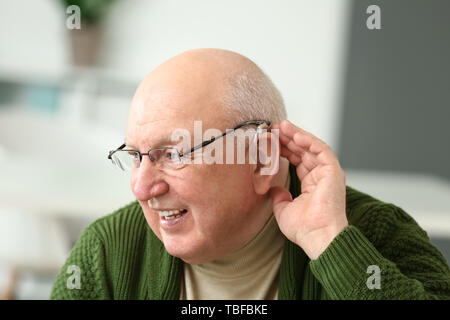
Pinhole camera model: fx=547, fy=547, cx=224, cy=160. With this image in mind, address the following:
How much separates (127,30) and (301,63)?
158cm

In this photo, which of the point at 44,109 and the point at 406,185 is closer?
the point at 406,185

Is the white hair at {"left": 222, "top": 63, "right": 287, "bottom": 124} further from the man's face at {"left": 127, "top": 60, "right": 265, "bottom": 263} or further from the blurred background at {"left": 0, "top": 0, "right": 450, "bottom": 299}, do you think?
the blurred background at {"left": 0, "top": 0, "right": 450, "bottom": 299}

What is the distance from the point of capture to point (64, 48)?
16.3 ft

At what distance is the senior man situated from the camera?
109cm

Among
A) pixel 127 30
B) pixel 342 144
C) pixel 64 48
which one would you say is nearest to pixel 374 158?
pixel 342 144

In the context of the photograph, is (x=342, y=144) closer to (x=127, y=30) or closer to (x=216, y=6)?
(x=216, y=6)

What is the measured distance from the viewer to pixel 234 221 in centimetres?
117

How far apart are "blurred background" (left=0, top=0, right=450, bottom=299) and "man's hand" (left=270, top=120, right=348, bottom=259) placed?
2.31m

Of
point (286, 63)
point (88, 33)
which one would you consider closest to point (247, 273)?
point (286, 63)

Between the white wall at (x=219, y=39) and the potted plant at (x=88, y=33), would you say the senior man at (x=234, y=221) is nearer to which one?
the white wall at (x=219, y=39)

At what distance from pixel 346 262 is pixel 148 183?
0.42 m

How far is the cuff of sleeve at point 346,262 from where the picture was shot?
105cm

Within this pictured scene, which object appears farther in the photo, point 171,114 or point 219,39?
point 219,39

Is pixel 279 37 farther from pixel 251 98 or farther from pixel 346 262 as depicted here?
pixel 346 262
